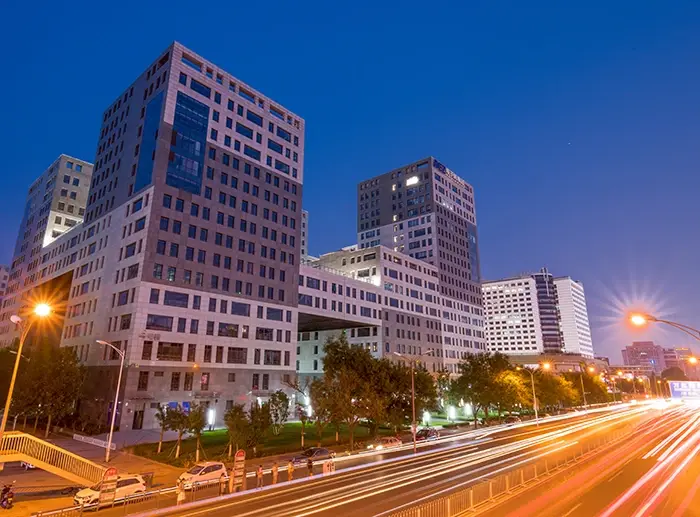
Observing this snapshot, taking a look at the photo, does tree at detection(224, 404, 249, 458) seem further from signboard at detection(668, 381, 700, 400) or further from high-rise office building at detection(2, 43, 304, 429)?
signboard at detection(668, 381, 700, 400)

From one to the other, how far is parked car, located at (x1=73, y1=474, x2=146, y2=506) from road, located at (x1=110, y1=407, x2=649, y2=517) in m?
3.98

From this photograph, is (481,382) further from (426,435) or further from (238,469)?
(238,469)

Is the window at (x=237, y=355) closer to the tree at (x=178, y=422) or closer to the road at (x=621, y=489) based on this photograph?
the tree at (x=178, y=422)

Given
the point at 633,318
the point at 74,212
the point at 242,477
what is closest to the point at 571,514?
the point at 633,318

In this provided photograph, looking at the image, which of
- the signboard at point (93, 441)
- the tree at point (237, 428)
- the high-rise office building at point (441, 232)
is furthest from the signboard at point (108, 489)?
the high-rise office building at point (441, 232)

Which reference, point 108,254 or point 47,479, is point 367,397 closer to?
point 47,479

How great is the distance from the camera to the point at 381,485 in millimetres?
27297

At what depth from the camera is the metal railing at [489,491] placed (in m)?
17.3

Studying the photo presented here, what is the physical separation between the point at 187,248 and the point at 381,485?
1882 inches

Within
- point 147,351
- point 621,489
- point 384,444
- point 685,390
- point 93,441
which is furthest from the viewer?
point 685,390

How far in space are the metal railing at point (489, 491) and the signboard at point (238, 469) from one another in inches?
499

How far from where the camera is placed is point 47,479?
105 ft

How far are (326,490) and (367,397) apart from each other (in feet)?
60.4

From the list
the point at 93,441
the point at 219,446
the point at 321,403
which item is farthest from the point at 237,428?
the point at 93,441
